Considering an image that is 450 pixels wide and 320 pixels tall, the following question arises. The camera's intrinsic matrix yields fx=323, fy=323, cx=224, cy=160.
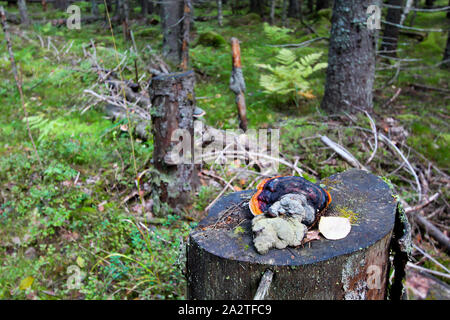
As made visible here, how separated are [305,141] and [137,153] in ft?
8.33

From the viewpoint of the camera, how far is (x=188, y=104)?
3.67 meters

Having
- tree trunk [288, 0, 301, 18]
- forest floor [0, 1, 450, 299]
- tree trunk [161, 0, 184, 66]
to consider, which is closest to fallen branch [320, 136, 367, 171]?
forest floor [0, 1, 450, 299]

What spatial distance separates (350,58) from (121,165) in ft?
13.3

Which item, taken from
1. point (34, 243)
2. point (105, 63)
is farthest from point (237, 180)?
point (105, 63)

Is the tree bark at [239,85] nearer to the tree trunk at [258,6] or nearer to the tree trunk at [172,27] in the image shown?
the tree trunk at [172,27]

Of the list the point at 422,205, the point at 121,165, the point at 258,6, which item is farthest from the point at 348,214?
the point at 258,6

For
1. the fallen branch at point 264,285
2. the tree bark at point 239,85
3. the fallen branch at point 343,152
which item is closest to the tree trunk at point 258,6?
the tree bark at point 239,85

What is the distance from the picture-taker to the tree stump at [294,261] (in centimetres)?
166

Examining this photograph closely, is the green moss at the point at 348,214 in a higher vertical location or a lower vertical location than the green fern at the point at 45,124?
higher

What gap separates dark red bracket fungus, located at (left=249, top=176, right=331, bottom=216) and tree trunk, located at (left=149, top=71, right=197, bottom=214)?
74.3 inches

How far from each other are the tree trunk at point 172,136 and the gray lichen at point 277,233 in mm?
2162

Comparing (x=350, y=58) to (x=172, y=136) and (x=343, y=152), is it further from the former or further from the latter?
(x=172, y=136)

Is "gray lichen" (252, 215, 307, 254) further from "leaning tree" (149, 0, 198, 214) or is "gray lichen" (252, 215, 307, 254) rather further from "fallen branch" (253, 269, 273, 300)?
"leaning tree" (149, 0, 198, 214)

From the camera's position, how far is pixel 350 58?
5355 mm
